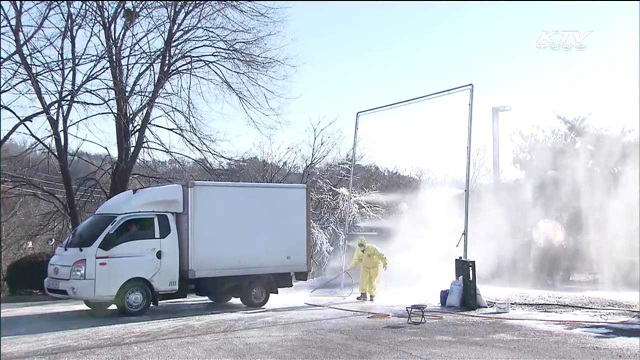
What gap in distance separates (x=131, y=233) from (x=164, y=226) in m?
0.73

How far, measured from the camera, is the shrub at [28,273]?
16.8m

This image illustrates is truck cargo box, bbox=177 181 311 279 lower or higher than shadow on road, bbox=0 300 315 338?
higher

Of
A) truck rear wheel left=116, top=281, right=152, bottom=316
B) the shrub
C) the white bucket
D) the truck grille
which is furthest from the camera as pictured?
the shrub

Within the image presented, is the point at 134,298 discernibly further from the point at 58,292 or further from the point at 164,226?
the point at 164,226

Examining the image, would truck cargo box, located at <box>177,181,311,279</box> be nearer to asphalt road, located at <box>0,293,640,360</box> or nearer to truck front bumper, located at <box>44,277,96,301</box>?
asphalt road, located at <box>0,293,640,360</box>

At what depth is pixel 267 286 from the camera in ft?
46.5

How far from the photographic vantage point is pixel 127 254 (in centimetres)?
1226

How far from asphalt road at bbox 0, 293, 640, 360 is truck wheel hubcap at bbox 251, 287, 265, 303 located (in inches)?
27.1

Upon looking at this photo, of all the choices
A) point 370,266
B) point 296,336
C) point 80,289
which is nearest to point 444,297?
point 370,266

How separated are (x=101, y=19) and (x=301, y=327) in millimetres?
8434

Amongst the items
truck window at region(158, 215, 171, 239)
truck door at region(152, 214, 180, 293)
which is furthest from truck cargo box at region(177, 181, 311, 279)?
truck window at region(158, 215, 171, 239)

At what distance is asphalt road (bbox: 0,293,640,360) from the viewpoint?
856cm

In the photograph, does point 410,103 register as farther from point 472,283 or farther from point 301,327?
point 301,327

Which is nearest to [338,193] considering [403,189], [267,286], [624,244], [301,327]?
[403,189]
